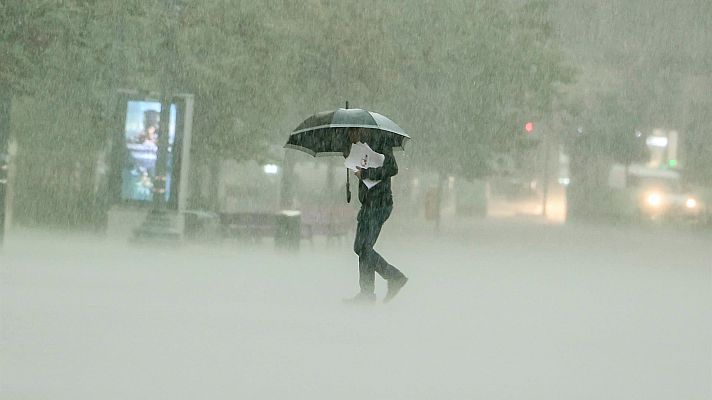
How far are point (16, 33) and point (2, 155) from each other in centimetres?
155

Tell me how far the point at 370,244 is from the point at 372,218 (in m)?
0.28

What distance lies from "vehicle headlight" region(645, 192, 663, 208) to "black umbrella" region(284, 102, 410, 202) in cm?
4715

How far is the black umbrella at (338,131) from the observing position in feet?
37.1

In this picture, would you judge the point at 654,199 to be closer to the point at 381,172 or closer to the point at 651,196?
the point at 651,196

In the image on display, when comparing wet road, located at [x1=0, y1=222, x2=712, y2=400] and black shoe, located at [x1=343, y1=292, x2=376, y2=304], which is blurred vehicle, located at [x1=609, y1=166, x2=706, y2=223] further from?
black shoe, located at [x1=343, y1=292, x2=376, y2=304]

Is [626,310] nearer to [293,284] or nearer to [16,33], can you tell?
[293,284]

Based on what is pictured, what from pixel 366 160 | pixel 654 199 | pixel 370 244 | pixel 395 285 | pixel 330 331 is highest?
pixel 654 199

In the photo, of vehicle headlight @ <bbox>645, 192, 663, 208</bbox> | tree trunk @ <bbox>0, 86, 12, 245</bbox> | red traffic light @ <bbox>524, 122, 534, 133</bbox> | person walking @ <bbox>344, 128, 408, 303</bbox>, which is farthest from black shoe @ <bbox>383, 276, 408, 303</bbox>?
vehicle headlight @ <bbox>645, 192, 663, 208</bbox>

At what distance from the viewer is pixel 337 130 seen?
12.5 meters

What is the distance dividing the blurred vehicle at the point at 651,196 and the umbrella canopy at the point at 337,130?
41.7 meters

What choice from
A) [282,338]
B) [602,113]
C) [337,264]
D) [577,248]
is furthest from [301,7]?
[602,113]

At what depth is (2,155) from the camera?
15.4 metres

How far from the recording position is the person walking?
1100cm

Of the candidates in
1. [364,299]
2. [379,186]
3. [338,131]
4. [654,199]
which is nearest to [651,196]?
[654,199]
